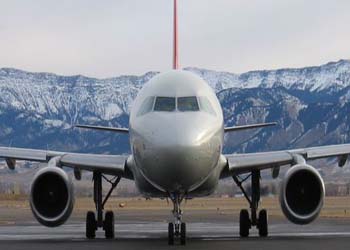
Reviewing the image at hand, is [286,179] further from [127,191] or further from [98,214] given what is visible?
[127,191]

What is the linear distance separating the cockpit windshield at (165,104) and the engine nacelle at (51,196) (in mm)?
3483

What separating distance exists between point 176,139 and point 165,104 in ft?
7.58

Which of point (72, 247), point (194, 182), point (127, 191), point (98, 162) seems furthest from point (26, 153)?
point (127, 191)

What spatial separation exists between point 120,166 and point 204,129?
15.9 ft

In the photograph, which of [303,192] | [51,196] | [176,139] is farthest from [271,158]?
[176,139]

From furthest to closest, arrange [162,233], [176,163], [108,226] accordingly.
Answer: [162,233], [108,226], [176,163]

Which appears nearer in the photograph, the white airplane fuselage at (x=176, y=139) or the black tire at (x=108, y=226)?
the white airplane fuselage at (x=176, y=139)

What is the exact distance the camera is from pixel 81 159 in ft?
87.6

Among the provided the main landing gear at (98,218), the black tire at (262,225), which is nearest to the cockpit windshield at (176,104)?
the main landing gear at (98,218)

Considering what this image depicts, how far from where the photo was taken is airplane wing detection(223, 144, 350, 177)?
2603 centimetres

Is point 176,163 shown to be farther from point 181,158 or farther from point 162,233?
point 162,233

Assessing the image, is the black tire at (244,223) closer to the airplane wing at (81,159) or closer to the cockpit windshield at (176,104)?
the airplane wing at (81,159)

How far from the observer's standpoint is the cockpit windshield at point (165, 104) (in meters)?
22.6

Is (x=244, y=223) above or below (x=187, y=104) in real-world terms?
below
